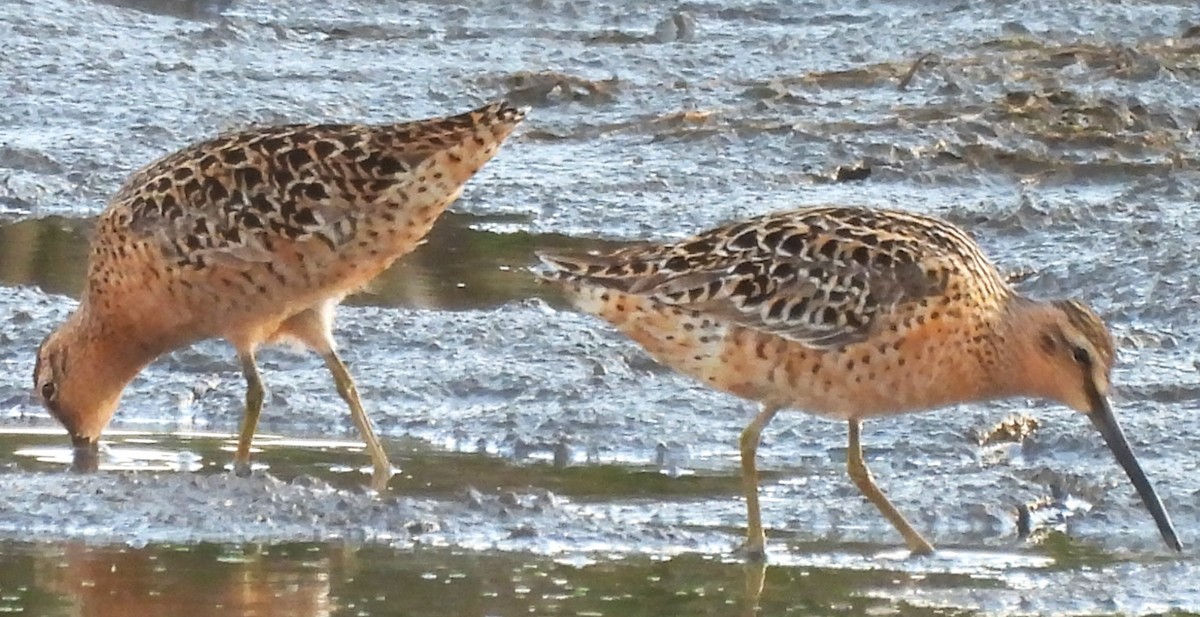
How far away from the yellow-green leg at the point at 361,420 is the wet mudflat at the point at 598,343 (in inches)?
3.6

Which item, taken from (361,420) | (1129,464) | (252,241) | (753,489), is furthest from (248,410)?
(1129,464)

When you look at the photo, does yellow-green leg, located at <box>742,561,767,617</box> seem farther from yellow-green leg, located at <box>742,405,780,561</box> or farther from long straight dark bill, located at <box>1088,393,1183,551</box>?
long straight dark bill, located at <box>1088,393,1183,551</box>

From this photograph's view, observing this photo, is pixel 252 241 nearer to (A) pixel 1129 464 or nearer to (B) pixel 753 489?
(B) pixel 753 489

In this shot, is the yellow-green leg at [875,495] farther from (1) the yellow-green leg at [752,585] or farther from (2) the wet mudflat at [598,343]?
(1) the yellow-green leg at [752,585]

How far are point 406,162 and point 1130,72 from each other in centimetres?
676

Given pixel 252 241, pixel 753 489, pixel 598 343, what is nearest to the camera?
pixel 753 489

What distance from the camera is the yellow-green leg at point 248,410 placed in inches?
281

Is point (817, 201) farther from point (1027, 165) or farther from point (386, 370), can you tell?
point (386, 370)

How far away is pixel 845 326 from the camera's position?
254 inches

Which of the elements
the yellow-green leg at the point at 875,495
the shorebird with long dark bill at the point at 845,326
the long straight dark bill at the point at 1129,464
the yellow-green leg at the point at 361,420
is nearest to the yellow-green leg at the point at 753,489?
the shorebird with long dark bill at the point at 845,326

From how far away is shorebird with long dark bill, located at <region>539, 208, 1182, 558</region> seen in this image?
6465mm

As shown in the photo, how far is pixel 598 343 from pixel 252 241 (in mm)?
1564

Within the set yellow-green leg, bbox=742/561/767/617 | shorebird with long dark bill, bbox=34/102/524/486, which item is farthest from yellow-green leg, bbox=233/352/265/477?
yellow-green leg, bbox=742/561/767/617

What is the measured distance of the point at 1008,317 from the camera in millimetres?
6633
